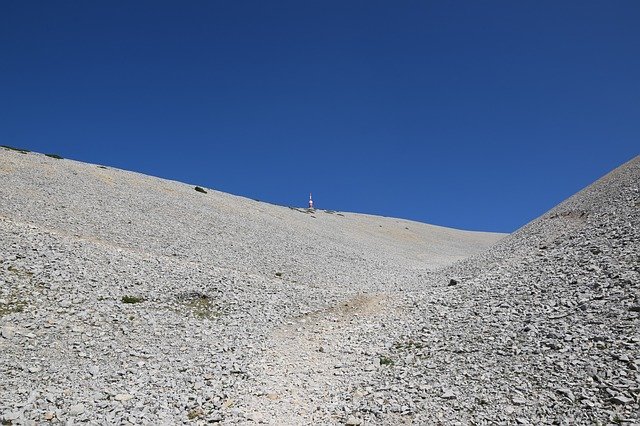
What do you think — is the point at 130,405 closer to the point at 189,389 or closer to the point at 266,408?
the point at 189,389

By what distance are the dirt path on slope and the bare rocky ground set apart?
0.22 ft

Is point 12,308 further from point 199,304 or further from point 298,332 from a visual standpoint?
point 298,332

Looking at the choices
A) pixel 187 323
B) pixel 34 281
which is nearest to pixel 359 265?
pixel 187 323

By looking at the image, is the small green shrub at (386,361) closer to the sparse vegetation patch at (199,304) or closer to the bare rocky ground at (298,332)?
the bare rocky ground at (298,332)

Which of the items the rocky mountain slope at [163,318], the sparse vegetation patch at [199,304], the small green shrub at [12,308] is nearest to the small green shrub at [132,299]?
the rocky mountain slope at [163,318]

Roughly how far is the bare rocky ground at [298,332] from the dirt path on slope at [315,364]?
2.7 inches

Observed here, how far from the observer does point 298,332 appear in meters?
18.2

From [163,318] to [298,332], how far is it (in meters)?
5.80

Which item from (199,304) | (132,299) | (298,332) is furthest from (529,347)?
(132,299)

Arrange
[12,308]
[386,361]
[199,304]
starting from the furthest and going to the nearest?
[199,304] → [12,308] → [386,361]

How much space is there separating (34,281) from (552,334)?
66.3 feet

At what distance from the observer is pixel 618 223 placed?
23.6 metres

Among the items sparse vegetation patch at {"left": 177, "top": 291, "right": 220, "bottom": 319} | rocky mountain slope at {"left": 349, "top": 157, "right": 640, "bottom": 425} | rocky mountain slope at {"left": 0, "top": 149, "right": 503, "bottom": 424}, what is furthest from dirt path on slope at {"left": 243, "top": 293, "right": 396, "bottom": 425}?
sparse vegetation patch at {"left": 177, "top": 291, "right": 220, "bottom": 319}

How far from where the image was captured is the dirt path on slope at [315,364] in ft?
39.3
